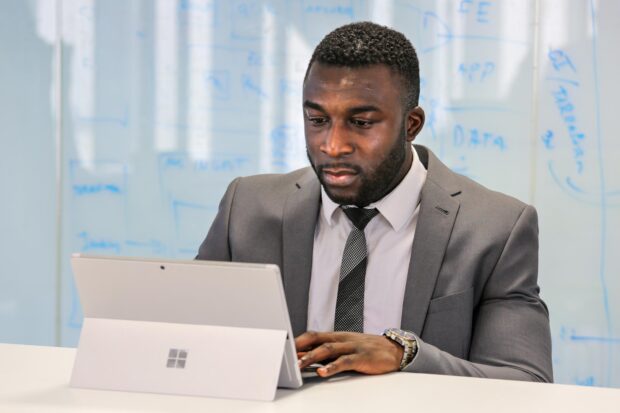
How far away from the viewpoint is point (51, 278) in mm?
3549

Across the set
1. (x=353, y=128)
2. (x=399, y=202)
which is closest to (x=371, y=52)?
(x=353, y=128)

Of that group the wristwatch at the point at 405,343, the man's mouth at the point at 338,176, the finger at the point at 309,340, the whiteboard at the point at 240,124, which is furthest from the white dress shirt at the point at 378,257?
the whiteboard at the point at 240,124

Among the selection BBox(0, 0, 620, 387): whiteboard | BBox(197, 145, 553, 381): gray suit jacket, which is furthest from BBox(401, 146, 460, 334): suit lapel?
BBox(0, 0, 620, 387): whiteboard

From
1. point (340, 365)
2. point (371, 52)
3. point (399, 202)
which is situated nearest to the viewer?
point (340, 365)

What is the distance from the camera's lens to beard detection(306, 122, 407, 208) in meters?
1.65

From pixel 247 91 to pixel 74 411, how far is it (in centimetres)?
243

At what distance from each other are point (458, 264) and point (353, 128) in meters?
0.34

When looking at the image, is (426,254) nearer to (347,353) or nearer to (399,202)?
(399,202)

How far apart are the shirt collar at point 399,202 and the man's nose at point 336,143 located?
21 cm

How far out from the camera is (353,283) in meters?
1.75

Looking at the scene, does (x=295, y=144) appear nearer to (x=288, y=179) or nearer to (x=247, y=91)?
(x=247, y=91)

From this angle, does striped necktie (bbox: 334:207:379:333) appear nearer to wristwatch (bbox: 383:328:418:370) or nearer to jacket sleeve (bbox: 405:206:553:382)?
jacket sleeve (bbox: 405:206:553:382)

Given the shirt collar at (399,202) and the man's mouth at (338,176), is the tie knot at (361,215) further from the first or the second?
the man's mouth at (338,176)

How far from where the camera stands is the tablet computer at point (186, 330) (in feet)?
3.54
